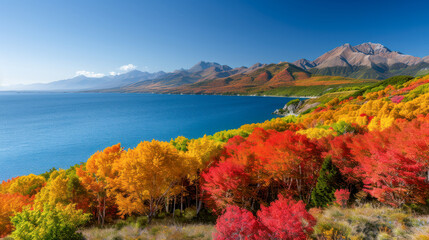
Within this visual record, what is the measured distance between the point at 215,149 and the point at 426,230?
2394 centimetres

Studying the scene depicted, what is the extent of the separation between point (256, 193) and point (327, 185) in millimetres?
8682

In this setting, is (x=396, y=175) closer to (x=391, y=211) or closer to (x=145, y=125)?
(x=391, y=211)

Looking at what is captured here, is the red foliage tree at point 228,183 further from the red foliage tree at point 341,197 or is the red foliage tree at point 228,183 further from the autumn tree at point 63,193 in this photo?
the autumn tree at point 63,193

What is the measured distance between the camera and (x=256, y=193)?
26656 millimetres

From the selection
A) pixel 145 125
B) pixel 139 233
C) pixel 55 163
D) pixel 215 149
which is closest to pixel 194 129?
pixel 145 125

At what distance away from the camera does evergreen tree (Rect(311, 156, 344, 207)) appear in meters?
22.8

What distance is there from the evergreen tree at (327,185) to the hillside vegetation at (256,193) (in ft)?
0.36

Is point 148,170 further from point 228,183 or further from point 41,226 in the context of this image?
point 41,226

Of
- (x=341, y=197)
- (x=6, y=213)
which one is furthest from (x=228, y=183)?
(x=6, y=213)

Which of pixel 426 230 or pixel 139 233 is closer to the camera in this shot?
pixel 426 230

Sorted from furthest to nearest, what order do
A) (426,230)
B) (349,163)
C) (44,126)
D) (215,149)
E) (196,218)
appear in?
1. (44,126)
2. (215,149)
3. (196,218)
4. (349,163)
5. (426,230)

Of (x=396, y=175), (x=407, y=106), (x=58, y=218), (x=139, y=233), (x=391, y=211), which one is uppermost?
(x=407, y=106)

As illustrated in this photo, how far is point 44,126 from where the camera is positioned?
100 metres

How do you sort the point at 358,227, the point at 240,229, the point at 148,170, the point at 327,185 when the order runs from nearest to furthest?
the point at 240,229 < the point at 358,227 < the point at 327,185 < the point at 148,170
